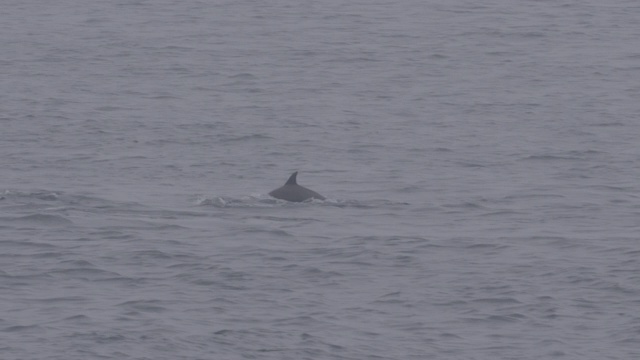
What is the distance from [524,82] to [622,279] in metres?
20.9

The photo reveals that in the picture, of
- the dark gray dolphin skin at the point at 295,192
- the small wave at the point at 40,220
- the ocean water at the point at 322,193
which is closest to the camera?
the ocean water at the point at 322,193

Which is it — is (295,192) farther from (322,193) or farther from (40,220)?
(40,220)

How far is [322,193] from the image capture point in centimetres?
2584

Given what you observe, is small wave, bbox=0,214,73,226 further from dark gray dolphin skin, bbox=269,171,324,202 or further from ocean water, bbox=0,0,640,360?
dark gray dolphin skin, bbox=269,171,324,202

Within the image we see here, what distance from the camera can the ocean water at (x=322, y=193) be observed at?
17812mm

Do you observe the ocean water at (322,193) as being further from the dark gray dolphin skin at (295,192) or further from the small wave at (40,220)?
the dark gray dolphin skin at (295,192)

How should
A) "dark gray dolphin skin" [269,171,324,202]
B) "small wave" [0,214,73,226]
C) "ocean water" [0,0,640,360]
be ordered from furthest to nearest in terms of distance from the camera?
1. "dark gray dolphin skin" [269,171,324,202]
2. "small wave" [0,214,73,226]
3. "ocean water" [0,0,640,360]

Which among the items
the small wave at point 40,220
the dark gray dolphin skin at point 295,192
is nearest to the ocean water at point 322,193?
the small wave at point 40,220

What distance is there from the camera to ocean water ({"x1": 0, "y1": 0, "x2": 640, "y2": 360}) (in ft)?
58.4

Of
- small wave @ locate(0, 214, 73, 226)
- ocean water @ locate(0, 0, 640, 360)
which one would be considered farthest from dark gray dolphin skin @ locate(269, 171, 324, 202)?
small wave @ locate(0, 214, 73, 226)

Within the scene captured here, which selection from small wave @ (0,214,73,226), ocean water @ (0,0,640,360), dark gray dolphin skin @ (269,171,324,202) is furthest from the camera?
dark gray dolphin skin @ (269,171,324,202)

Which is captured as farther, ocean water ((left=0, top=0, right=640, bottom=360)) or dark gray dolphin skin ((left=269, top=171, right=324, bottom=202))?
dark gray dolphin skin ((left=269, top=171, right=324, bottom=202))

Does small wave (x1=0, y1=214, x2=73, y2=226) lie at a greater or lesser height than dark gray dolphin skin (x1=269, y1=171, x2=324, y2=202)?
greater

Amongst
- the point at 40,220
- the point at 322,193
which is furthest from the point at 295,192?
the point at 40,220
